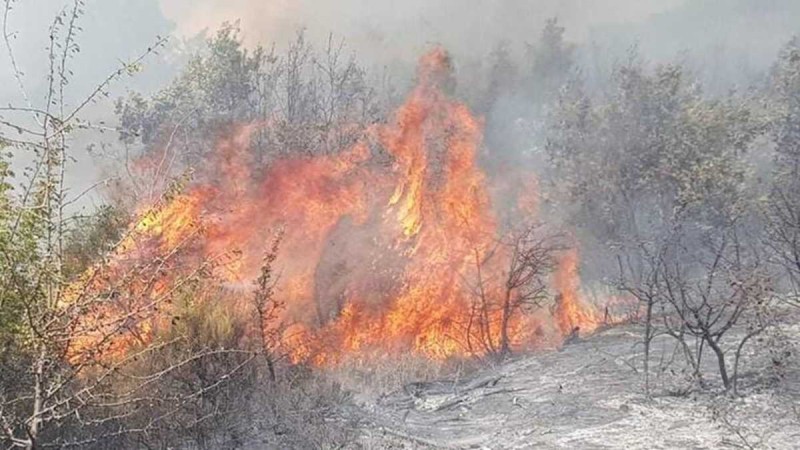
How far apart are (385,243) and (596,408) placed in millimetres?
12709

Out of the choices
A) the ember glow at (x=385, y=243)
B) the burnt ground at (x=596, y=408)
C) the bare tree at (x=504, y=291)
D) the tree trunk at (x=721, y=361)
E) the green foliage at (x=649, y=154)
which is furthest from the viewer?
the green foliage at (x=649, y=154)

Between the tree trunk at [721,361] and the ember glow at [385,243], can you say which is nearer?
the tree trunk at [721,361]

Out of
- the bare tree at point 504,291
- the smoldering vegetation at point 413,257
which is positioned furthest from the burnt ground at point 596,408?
the bare tree at point 504,291

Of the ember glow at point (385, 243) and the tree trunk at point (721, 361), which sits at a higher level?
the ember glow at point (385, 243)

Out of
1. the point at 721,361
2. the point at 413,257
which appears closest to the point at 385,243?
the point at 413,257

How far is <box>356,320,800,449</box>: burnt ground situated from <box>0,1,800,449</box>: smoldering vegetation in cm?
7

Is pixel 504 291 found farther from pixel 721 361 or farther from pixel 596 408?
pixel 721 361

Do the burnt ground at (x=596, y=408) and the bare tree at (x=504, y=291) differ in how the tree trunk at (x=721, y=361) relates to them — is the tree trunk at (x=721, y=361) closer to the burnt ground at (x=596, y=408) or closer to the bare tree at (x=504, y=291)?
the burnt ground at (x=596, y=408)

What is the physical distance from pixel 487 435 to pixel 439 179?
1453 cm

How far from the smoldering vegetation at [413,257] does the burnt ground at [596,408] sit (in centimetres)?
7

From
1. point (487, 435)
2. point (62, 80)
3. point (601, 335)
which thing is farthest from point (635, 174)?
point (62, 80)

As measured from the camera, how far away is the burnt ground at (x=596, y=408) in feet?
33.6

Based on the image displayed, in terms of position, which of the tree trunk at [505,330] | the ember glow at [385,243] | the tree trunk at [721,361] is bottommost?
the tree trunk at [721,361]

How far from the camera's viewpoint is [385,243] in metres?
23.9
